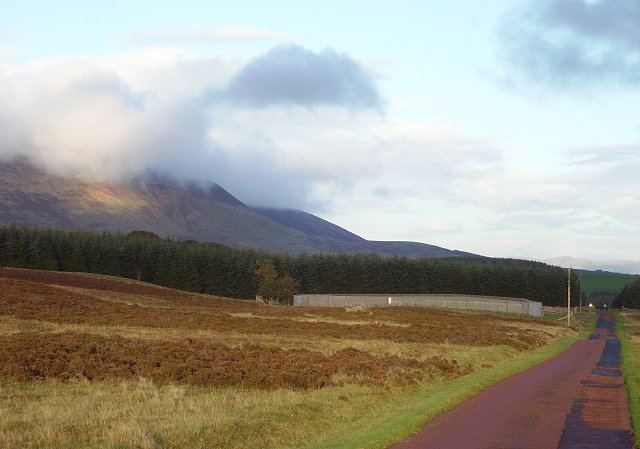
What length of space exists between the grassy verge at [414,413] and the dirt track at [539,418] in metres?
0.36

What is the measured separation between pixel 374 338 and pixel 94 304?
2475 centimetres

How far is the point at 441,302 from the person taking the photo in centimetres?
11844

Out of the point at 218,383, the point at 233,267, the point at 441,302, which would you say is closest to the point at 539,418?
the point at 218,383

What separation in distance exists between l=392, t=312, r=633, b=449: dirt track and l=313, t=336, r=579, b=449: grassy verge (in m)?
0.36

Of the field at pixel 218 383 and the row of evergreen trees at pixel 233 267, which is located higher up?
the row of evergreen trees at pixel 233 267

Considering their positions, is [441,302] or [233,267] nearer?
[441,302]

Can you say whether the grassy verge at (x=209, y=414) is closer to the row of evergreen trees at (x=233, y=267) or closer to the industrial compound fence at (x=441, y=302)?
the industrial compound fence at (x=441, y=302)

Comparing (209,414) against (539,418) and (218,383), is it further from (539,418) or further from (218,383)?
(539,418)

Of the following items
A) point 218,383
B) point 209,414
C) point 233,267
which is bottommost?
point 218,383

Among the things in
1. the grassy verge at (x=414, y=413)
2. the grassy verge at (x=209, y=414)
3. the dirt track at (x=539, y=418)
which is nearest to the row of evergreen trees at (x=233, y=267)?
the grassy verge at (x=414, y=413)

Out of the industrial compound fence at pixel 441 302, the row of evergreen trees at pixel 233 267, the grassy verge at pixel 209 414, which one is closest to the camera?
the grassy verge at pixel 209 414

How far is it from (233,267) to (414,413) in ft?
449

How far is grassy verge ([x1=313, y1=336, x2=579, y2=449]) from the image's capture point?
615 inches

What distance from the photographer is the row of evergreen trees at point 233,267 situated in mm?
139625
